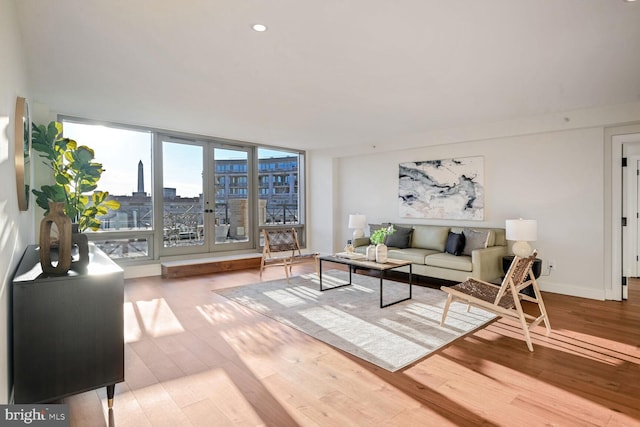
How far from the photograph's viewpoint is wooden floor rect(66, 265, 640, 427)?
199cm

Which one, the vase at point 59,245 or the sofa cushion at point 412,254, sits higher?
the vase at point 59,245

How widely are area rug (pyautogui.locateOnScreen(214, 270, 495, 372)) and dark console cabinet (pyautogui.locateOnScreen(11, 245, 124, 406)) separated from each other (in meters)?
1.73

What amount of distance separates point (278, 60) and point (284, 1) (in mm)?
883

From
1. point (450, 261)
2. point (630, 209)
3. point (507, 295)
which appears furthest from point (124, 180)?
point (630, 209)

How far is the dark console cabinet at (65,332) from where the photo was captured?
1.77m

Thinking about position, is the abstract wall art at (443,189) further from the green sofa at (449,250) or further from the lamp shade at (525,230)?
the lamp shade at (525,230)

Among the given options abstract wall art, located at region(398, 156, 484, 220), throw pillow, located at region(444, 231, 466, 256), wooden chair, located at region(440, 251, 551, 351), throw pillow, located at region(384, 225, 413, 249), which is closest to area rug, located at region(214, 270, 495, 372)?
wooden chair, located at region(440, 251, 551, 351)

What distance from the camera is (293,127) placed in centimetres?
577

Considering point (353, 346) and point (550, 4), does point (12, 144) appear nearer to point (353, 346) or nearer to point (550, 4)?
point (353, 346)

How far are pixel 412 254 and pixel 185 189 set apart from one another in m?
4.20

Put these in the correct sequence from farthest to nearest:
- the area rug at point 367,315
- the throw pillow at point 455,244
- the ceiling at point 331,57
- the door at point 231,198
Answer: the door at point 231,198
the throw pillow at point 455,244
the area rug at point 367,315
the ceiling at point 331,57

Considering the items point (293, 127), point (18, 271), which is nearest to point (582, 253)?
point (293, 127)

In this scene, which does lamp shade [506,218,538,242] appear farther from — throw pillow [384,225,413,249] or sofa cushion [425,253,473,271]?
throw pillow [384,225,413,249]

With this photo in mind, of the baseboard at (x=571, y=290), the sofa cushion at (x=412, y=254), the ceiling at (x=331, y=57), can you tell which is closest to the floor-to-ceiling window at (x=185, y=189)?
the ceiling at (x=331, y=57)
